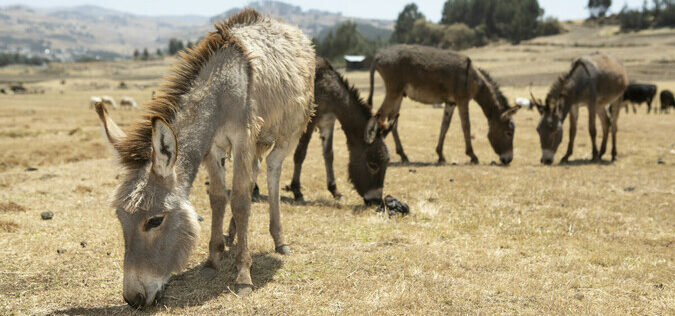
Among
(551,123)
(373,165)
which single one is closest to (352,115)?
(373,165)

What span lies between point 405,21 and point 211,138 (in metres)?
168

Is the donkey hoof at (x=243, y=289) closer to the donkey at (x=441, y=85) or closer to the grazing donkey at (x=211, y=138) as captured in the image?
the grazing donkey at (x=211, y=138)

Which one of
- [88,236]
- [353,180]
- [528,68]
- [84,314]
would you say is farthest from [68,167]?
[528,68]

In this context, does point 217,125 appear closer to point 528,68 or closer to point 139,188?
Answer: point 139,188

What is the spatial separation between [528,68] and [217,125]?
73.5 meters

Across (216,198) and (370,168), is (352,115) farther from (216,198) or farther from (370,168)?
(216,198)

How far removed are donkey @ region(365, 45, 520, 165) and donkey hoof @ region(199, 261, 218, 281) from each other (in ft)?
31.4

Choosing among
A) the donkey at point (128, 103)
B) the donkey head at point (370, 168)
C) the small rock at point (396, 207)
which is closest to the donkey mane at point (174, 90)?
the donkey head at point (370, 168)

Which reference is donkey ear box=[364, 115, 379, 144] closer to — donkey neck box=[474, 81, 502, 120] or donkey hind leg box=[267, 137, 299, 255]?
donkey hind leg box=[267, 137, 299, 255]

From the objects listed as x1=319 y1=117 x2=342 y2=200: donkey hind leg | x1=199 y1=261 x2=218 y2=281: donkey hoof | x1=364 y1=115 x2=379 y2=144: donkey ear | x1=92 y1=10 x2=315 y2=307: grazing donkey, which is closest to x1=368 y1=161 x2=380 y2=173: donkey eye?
x1=364 y1=115 x2=379 y2=144: donkey ear

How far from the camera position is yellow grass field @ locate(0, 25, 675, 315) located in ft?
16.4

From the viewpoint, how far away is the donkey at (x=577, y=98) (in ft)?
48.4

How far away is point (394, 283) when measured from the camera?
549 centimetres

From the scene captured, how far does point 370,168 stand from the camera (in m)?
9.06
